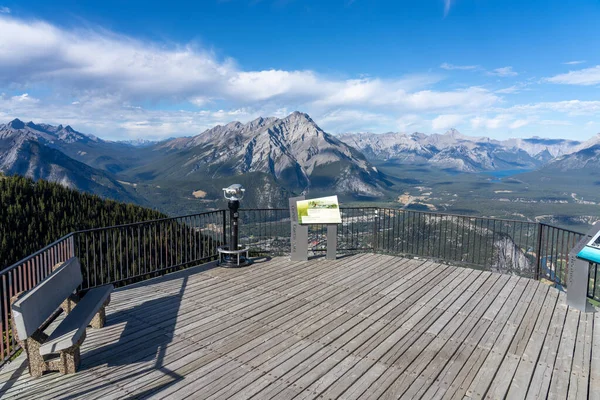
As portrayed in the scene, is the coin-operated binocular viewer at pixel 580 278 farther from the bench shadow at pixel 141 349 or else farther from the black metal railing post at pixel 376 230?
the bench shadow at pixel 141 349

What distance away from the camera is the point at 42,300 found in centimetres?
376

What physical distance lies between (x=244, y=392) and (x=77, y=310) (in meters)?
2.31

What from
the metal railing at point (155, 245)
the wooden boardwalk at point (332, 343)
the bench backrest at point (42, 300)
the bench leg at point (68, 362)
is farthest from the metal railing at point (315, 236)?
the bench leg at point (68, 362)

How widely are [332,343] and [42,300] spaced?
10.8 ft

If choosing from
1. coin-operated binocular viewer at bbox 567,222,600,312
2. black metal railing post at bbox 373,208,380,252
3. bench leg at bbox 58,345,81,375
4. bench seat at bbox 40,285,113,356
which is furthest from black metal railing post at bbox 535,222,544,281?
bench leg at bbox 58,345,81,375

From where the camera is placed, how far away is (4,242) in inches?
558

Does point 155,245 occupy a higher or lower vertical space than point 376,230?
higher

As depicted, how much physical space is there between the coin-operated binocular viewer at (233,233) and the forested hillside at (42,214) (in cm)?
1013

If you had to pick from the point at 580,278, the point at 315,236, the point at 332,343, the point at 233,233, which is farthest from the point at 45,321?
the point at 315,236

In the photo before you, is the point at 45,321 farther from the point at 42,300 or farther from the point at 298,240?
the point at 298,240

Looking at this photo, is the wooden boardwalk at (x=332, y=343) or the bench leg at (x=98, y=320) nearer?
the wooden boardwalk at (x=332, y=343)

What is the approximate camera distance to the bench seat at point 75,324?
367 cm

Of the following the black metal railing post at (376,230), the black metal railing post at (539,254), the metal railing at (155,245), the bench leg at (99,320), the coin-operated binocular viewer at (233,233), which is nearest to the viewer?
the bench leg at (99,320)

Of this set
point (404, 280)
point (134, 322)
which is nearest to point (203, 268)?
point (134, 322)
